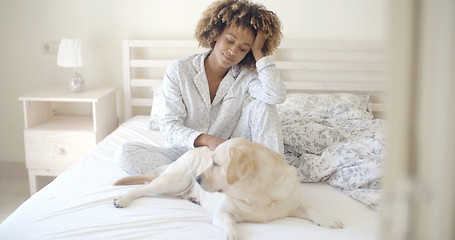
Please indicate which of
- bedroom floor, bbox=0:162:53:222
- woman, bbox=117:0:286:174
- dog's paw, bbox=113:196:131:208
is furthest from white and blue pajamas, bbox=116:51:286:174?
bedroom floor, bbox=0:162:53:222

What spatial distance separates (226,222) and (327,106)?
163 centimetres

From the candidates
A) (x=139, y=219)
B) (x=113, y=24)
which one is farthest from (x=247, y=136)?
(x=113, y=24)

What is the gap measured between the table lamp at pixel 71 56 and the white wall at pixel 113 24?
0.24 meters

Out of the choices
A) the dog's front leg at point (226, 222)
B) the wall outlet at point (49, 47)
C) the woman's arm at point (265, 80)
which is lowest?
the dog's front leg at point (226, 222)

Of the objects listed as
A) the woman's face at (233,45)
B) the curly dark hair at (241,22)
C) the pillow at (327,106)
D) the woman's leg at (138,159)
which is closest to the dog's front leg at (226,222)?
the woman's leg at (138,159)

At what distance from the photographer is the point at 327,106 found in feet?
9.20

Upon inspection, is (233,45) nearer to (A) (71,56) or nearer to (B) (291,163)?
(B) (291,163)

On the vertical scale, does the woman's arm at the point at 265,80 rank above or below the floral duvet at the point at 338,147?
above

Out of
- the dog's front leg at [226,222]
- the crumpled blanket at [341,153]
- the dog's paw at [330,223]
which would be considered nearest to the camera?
the dog's front leg at [226,222]

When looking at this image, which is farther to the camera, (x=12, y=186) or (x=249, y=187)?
(x=12, y=186)

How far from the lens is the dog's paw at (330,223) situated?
56.9 inches

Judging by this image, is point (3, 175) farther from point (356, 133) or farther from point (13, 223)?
point (356, 133)

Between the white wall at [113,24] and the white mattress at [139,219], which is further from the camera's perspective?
the white wall at [113,24]

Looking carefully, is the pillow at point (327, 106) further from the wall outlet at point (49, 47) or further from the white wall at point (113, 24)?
the wall outlet at point (49, 47)
